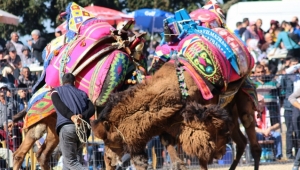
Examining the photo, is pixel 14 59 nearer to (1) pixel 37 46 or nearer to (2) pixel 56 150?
(1) pixel 37 46

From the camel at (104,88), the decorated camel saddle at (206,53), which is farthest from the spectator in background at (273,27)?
the decorated camel saddle at (206,53)

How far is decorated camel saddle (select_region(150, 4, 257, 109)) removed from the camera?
9117 millimetres

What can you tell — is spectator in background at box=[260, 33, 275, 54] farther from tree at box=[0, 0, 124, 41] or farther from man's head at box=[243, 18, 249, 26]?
tree at box=[0, 0, 124, 41]

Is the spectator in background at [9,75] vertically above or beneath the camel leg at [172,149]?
above

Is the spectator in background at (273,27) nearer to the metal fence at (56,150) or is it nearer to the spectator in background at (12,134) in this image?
the metal fence at (56,150)

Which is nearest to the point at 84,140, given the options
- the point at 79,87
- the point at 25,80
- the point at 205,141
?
the point at 79,87

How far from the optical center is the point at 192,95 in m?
8.77

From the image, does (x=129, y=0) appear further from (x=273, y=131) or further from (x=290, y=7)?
(x=273, y=131)

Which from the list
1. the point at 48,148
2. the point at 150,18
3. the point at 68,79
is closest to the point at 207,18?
the point at 68,79

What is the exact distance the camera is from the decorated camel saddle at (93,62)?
952cm

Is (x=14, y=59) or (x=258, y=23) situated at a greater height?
(x=258, y=23)

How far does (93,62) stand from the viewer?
9664mm

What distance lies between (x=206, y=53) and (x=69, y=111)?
1763 mm

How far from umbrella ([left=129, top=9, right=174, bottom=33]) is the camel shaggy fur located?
1273 cm
